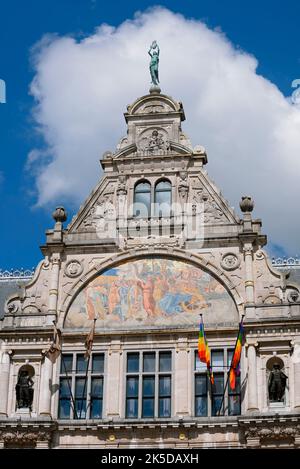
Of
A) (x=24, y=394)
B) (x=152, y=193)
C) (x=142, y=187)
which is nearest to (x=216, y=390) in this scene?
(x=24, y=394)

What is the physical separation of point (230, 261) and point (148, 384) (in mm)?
5868

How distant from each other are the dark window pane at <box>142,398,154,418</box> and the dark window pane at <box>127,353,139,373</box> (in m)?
1.23

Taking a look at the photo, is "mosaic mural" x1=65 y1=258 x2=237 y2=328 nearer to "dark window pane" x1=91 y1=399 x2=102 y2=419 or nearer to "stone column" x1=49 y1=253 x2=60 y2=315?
"stone column" x1=49 y1=253 x2=60 y2=315

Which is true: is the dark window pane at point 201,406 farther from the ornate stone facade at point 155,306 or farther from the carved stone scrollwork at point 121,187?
the carved stone scrollwork at point 121,187

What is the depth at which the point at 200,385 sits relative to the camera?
3453 centimetres

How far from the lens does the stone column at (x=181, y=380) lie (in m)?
34.0

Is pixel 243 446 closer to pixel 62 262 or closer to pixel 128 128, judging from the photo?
pixel 62 262

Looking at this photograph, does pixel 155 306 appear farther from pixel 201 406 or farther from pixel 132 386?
pixel 201 406

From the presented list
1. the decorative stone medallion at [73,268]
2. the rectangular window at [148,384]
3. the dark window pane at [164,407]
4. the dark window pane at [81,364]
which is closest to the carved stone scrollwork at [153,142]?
the decorative stone medallion at [73,268]

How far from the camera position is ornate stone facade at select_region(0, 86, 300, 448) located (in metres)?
33.6

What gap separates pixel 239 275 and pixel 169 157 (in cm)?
627

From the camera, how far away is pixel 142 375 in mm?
34844
